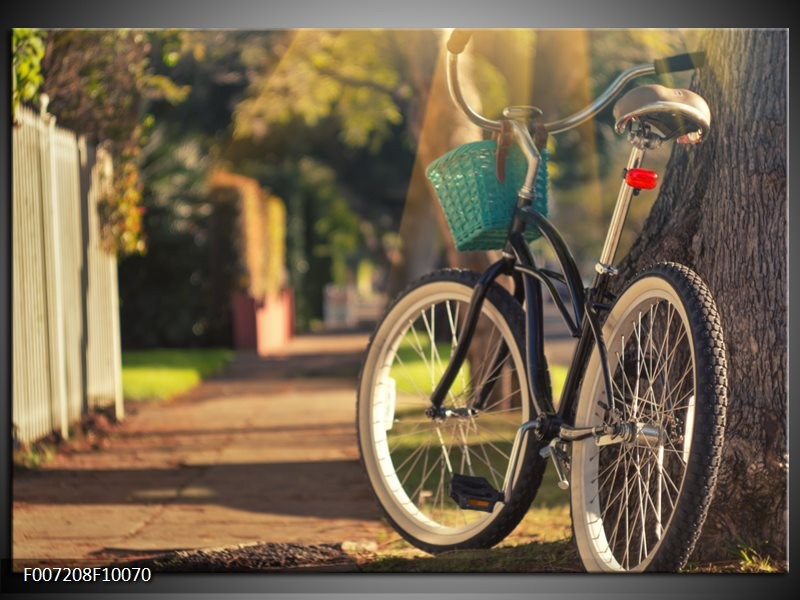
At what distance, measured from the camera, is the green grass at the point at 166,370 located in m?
11.7

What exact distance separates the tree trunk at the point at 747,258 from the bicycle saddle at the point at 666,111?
721 mm

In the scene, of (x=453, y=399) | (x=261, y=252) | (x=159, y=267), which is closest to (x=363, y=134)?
(x=261, y=252)

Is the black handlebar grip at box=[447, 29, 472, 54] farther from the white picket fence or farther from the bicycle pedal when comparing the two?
the white picket fence

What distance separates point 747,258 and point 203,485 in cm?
369

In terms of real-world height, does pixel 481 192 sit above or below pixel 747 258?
above

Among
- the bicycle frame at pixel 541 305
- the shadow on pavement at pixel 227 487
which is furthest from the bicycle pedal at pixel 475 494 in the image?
the shadow on pavement at pixel 227 487

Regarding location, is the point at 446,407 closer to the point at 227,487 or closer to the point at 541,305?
the point at 541,305

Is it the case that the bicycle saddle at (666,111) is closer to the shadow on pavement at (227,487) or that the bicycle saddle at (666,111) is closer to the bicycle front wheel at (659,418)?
the bicycle front wheel at (659,418)

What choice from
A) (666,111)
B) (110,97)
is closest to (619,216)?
(666,111)

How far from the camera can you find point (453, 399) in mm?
4875

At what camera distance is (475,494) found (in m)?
4.47

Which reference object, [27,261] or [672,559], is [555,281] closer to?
[672,559]

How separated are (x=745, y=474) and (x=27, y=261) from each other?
462cm

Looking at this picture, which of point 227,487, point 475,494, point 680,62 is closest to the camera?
point 680,62
